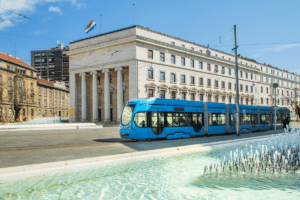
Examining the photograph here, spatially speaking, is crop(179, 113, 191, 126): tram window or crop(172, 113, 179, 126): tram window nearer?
crop(172, 113, 179, 126): tram window

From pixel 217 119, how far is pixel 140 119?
9.50 metres

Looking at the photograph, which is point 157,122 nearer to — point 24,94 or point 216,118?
point 216,118

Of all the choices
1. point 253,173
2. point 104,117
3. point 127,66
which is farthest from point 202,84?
point 253,173

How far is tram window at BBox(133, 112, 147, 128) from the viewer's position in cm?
1669

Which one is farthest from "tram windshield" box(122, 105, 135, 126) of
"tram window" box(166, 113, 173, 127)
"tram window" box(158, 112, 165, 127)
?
"tram window" box(166, 113, 173, 127)

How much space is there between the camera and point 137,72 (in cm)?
4028

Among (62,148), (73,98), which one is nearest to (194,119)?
(62,148)

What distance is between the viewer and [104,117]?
47406 millimetres

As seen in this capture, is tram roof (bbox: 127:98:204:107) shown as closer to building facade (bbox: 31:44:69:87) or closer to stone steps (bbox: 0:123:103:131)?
stone steps (bbox: 0:123:103:131)

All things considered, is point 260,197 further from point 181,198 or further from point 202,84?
point 202,84

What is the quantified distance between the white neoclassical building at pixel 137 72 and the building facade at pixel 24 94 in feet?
37.2

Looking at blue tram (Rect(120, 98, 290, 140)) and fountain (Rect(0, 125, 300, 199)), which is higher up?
blue tram (Rect(120, 98, 290, 140))

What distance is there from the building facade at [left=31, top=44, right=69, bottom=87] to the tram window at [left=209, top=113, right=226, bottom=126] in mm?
82020

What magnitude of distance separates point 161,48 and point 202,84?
45.3 feet
